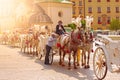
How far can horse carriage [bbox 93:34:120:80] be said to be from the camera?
10.2m

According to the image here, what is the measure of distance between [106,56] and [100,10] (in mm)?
88335

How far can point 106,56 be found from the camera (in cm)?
1045

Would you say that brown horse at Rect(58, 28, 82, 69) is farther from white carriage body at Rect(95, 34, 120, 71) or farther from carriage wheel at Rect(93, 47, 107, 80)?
white carriage body at Rect(95, 34, 120, 71)

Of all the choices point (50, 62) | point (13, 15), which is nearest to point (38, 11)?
point (13, 15)

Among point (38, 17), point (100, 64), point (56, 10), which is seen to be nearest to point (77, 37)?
point (100, 64)

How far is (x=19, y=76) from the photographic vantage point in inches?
486

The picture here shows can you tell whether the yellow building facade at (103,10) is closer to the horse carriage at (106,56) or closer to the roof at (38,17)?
the roof at (38,17)

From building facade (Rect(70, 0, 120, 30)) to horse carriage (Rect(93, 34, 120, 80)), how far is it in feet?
280

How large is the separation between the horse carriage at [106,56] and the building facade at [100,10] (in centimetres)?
8540

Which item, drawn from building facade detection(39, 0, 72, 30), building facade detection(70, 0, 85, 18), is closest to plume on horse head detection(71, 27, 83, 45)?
building facade detection(39, 0, 72, 30)

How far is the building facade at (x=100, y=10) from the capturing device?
96812mm

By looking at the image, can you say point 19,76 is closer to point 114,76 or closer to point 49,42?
point 114,76

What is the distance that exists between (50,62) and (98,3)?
8251 cm

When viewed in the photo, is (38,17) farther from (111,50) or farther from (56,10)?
(111,50)
